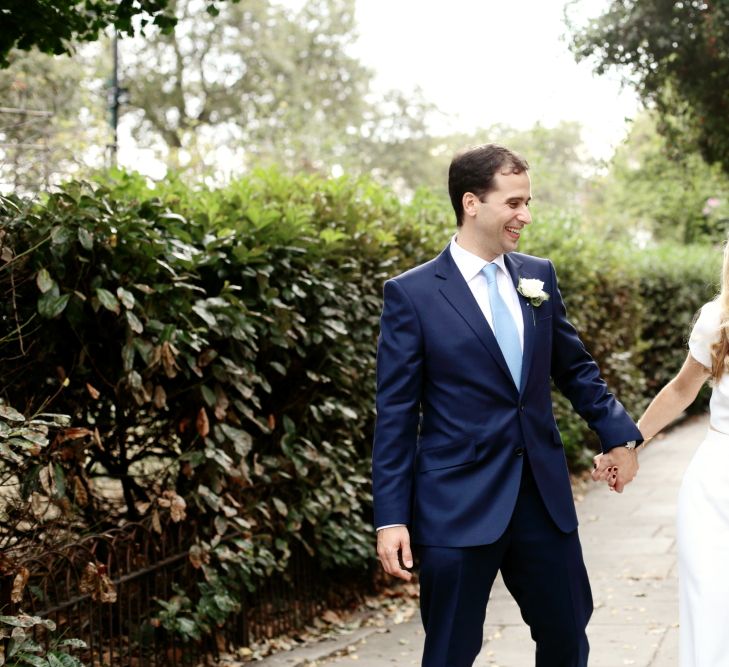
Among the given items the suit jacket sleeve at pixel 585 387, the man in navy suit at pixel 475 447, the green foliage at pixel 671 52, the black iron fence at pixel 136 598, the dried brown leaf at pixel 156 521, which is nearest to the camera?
the man in navy suit at pixel 475 447

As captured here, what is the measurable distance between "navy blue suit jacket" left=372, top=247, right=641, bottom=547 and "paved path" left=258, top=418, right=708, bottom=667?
7.46ft

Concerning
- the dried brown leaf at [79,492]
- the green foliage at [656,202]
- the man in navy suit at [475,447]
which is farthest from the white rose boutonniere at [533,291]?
the green foliage at [656,202]

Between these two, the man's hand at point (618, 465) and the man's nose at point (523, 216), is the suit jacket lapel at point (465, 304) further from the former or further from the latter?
the man's hand at point (618, 465)

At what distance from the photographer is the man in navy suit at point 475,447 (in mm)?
3383

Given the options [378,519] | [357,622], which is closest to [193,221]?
[378,519]

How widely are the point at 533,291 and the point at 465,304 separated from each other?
0.24 metres

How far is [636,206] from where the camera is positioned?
28.7 m

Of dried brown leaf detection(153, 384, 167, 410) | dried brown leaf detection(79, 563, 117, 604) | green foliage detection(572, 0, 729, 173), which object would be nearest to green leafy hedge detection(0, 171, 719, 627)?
dried brown leaf detection(153, 384, 167, 410)

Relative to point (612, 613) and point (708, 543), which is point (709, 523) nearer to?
point (708, 543)

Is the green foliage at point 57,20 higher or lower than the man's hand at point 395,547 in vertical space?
higher

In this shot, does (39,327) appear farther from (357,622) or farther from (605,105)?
(605,105)

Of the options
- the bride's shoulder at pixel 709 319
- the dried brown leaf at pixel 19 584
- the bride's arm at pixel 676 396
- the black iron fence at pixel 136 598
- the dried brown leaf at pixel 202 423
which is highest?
the bride's shoulder at pixel 709 319

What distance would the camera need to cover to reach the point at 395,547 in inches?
132

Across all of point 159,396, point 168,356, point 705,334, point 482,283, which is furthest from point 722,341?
point 159,396
